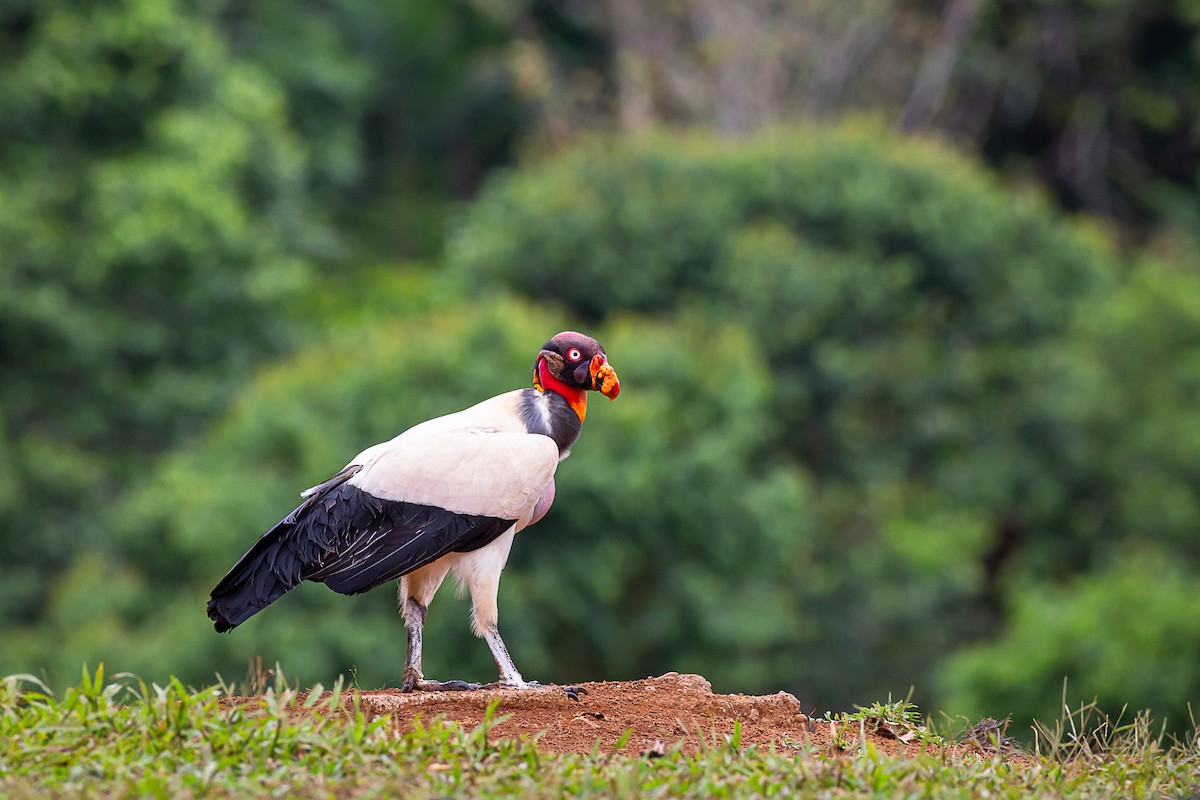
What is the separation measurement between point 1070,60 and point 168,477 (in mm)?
27693

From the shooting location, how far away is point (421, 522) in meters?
7.53

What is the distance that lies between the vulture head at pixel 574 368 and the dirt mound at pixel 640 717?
4.58 ft

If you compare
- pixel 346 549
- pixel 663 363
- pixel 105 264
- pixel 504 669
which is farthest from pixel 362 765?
pixel 105 264

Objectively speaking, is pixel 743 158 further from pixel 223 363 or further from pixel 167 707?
pixel 167 707

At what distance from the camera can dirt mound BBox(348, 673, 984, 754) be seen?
7125 mm

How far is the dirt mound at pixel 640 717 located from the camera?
23.4 ft

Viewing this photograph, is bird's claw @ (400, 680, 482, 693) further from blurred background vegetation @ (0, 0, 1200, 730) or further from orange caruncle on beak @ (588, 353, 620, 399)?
blurred background vegetation @ (0, 0, 1200, 730)

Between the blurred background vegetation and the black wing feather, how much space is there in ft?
43.1

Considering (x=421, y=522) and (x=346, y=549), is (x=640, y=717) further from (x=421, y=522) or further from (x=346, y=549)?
(x=346, y=549)

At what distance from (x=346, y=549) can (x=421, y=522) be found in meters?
0.35

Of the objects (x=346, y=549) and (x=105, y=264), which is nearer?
(x=346, y=549)

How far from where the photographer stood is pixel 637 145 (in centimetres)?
3344

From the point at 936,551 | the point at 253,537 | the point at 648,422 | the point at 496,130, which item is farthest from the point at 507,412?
the point at 496,130

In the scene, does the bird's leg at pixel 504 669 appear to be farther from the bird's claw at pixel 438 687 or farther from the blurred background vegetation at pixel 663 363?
the blurred background vegetation at pixel 663 363
